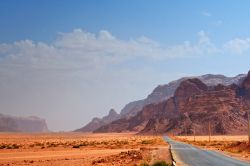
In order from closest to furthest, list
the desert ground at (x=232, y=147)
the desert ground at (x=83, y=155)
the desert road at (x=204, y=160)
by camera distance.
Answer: the desert road at (x=204, y=160) < the desert ground at (x=83, y=155) < the desert ground at (x=232, y=147)

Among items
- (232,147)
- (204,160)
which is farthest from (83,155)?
(232,147)

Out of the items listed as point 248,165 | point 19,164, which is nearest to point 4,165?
point 19,164

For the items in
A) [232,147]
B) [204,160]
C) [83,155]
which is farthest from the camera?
[232,147]

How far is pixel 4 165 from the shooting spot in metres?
38.8

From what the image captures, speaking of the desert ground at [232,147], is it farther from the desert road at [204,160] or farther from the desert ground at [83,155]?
the desert ground at [83,155]

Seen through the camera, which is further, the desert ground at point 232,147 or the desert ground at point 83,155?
the desert ground at point 232,147

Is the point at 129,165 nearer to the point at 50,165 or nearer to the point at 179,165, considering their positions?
the point at 179,165

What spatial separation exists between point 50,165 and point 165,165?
13.8m

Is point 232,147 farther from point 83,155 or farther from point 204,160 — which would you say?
point 204,160

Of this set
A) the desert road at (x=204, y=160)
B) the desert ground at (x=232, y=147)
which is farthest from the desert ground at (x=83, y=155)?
the desert ground at (x=232, y=147)

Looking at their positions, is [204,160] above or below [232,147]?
below

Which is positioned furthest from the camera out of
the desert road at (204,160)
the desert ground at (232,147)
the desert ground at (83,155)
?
the desert ground at (232,147)

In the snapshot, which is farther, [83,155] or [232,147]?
[232,147]

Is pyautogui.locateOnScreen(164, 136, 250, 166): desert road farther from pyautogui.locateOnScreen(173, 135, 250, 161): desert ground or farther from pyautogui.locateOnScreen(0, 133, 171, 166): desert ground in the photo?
pyautogui.locateOnScreen(173, 135, 250, 161): desert ground
